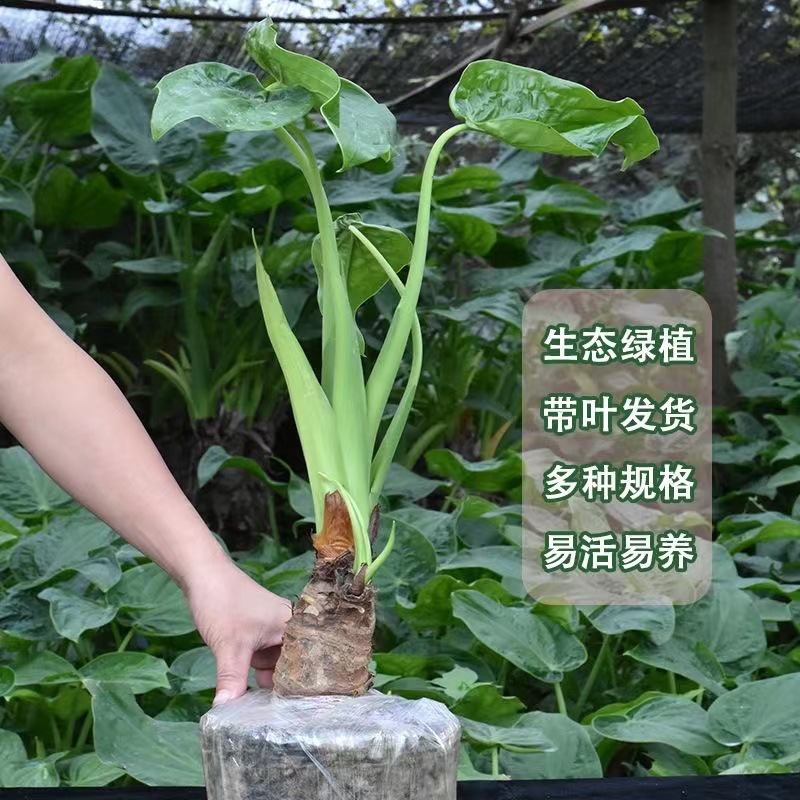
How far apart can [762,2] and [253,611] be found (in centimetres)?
245

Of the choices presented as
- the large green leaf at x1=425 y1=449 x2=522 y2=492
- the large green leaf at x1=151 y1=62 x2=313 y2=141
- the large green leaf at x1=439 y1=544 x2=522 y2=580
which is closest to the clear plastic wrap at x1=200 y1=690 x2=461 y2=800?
the large green leaf at x1=151 y1=62 x2=313 y2=141

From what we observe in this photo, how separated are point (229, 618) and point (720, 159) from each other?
2.29 metres

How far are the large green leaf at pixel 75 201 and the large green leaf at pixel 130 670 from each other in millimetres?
1495

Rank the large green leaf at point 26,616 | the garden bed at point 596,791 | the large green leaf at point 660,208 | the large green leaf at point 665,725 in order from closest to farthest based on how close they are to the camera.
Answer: the garden bed at point 596,791 < the large green leaf at point 665,725 < the large green leaf at point 26,616 < the large green leaf at point 660,208

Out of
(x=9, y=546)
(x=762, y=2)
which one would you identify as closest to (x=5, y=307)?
(x=9, y=546)

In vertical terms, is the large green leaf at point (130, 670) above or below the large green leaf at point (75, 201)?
below

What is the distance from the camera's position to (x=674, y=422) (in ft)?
6.59

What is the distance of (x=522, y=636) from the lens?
1429 mm

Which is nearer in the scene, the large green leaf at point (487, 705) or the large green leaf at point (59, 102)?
the large green leaf at point (487, 705)

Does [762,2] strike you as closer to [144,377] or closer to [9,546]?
[144,377]

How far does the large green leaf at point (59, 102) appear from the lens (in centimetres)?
253

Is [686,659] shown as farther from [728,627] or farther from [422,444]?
[422,444]

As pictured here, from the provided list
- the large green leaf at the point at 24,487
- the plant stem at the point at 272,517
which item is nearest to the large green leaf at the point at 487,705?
the large green leaf at the point at 24,487

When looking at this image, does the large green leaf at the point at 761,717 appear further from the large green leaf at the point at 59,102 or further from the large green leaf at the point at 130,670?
the large green leaf at the point at 59,102
